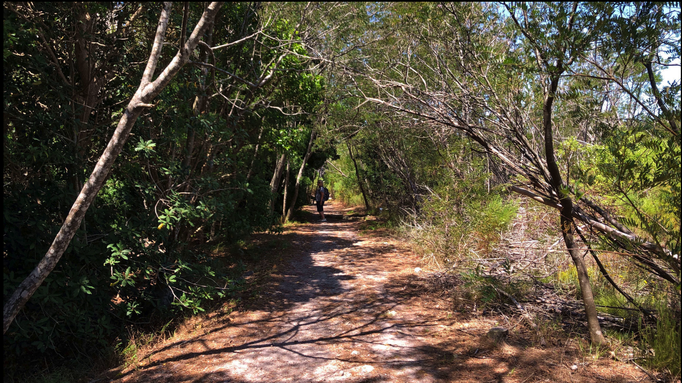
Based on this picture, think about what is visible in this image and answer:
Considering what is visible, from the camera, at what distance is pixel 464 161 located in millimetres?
7691

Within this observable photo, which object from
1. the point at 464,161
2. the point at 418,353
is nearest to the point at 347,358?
the point at 418,353

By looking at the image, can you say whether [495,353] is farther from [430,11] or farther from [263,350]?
[430,11]

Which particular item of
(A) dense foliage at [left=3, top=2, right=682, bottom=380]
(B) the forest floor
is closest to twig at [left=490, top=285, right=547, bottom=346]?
(B) the forest floor

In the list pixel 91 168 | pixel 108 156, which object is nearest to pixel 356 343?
pixel 108 156

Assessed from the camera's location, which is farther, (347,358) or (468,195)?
(468,195)

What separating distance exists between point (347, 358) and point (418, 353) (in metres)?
0.80

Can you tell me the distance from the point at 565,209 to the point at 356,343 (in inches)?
110

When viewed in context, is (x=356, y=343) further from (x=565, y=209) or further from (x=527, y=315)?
(x=565, y=209)

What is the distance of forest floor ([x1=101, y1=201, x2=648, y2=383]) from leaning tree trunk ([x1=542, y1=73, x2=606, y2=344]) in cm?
30

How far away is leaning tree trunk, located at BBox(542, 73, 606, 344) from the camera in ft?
11.5

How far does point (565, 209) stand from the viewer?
3.71m

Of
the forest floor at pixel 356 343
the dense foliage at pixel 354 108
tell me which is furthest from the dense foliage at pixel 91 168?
the forest floor at pixel 356 343

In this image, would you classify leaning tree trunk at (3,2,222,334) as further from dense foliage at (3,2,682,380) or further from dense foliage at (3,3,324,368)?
dense foliage at (3,3,324,368)

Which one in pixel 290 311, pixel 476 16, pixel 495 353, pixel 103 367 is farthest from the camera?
pixel 290 311
